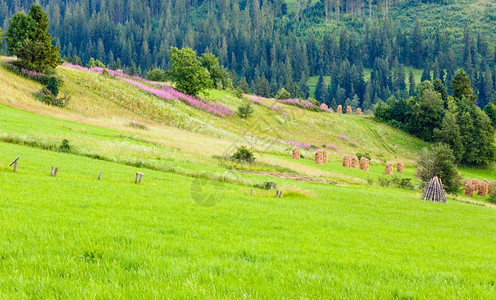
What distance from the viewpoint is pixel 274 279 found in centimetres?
699

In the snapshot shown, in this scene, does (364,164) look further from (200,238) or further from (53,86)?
(200,238)

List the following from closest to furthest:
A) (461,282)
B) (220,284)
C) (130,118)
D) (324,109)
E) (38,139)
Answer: (220,284) → (461,282) → (38,139) → (130,118) → (324,109)

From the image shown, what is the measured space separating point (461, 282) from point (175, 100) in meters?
74.2

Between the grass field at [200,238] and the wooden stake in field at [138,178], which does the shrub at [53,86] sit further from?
the wooden stake in field at [138,178]

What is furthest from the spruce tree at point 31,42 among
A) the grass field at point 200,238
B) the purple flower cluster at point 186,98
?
the grass field at point 200,238

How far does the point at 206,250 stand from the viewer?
9047 mm

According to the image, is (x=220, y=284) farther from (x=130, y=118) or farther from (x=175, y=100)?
(x=175, y=100)

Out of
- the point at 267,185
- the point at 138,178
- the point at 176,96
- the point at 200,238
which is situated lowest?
the point at 267,185

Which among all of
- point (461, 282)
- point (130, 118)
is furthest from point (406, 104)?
point (461, 282)

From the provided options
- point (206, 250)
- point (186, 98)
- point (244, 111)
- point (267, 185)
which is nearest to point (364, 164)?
point (267, 185)

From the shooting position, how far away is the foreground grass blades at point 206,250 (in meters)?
6.45

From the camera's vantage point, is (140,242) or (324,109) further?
(324,109)

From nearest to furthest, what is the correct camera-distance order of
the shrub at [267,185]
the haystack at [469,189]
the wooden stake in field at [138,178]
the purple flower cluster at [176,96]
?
the wooden stake in field at [138,178], the shrub at [267,185], the haystack at [469,189], the purple flower cluster at [176,96]

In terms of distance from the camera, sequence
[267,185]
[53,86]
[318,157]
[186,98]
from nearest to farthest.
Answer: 1. [267,185]
2. [318,157]
3. [53,86]
4. [186,98]
